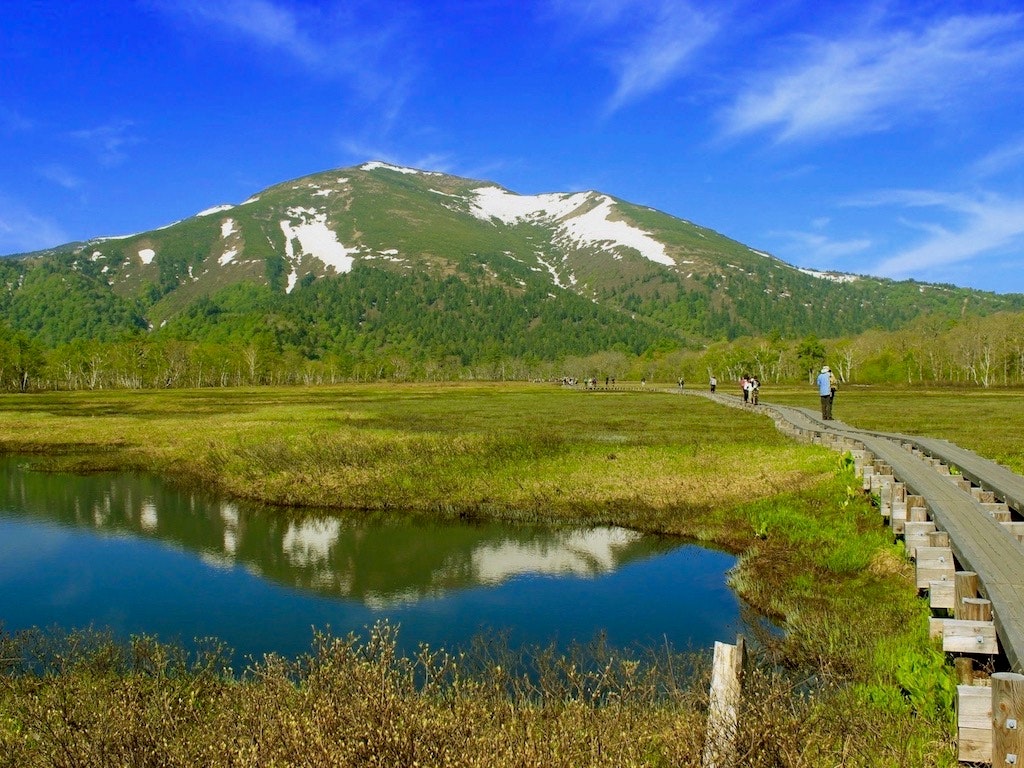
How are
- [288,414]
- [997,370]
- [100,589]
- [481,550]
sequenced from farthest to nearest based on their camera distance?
[997,370]
[288,414]
[481,550]
[100,589]

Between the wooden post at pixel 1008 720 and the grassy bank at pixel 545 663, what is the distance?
50.4 inches

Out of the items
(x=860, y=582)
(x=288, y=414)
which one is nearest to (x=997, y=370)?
(x=288, y=414)

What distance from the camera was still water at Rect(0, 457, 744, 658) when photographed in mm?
15281

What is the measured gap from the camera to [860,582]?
53.3 ft

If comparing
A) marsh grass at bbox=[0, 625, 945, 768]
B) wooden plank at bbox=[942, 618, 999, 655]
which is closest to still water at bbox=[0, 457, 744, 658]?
marsh grass at bbox=[0, 625, 945, 768]

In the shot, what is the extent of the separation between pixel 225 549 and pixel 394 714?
58.8 ft

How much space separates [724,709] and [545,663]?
14.2 feet

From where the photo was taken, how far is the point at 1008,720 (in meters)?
5.58

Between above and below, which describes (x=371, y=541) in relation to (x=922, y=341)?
below

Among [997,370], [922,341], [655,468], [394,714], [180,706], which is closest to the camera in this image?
[394,714]

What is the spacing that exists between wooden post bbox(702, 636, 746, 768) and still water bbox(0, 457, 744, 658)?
6.39 meters

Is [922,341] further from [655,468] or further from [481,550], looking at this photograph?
[481,550]

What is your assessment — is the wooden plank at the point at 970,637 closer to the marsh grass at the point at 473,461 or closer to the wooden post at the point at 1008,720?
the wooden post at the point at 1008,720

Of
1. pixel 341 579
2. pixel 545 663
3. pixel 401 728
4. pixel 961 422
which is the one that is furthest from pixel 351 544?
pixel 961 422
